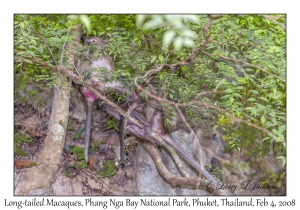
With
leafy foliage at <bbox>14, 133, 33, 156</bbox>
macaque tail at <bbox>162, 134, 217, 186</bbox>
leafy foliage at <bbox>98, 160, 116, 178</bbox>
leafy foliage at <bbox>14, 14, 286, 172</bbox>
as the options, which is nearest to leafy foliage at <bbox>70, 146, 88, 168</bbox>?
leafy foliage at <bbox>98, 160, 116, 178</bbox>

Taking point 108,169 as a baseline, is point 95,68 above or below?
above

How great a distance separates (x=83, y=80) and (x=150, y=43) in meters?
0.85

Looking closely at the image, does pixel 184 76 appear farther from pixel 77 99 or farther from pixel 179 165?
pixel 77 99

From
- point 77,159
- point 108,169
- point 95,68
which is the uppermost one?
point 95,68

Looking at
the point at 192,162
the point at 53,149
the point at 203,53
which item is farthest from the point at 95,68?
the point at 192,162

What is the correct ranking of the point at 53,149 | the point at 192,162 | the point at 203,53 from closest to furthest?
the point at 203,53 < the point at 192,162 < the point at 53,149

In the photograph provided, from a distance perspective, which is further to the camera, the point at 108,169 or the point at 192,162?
the point at 108,169

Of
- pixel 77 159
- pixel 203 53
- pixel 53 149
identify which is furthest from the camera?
pixel 77 159

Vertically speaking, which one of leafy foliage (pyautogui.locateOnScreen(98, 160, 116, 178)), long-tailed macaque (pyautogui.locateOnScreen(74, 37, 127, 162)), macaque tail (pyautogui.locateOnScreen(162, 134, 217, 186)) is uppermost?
long-tailed macaque (pyautogui.locateOnScreen(74, 37, 127, 162))

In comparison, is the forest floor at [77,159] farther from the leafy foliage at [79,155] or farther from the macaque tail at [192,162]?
the macaque tail at [192,162]

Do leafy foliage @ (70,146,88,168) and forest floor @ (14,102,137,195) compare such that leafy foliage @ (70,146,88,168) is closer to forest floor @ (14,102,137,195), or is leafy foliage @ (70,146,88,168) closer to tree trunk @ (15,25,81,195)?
forest floor @ (14,102,137,195)

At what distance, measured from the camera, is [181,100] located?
3166 mm

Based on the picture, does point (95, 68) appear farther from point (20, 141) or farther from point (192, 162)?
point (20, 141)
